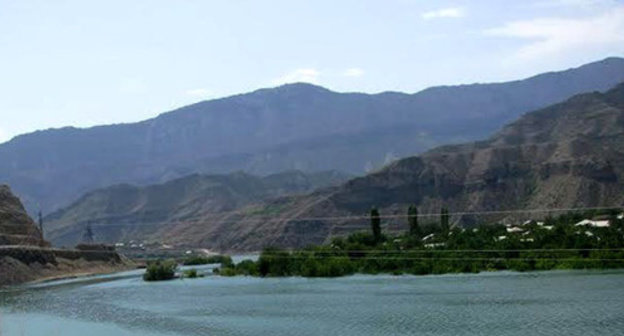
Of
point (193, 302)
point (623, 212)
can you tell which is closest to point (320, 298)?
point (193, 302)

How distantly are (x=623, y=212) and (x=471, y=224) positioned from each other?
70.6 metres

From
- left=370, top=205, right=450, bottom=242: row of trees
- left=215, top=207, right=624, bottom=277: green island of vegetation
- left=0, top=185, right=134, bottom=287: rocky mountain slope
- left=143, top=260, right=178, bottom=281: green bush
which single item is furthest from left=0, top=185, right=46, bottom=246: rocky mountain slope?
left=370, top=205, right=450, bottom=242: row of trees

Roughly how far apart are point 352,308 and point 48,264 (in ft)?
270

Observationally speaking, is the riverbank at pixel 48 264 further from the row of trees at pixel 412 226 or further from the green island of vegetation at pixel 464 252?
the row of trees at pixel 412 226

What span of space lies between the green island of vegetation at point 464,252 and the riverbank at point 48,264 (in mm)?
28292

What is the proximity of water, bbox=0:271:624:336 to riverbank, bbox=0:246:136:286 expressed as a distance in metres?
23.4

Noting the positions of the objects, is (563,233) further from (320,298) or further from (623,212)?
(320,298)

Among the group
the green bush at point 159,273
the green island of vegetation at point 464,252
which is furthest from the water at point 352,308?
the green bush at point 159,273

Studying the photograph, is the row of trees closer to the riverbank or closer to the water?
the water

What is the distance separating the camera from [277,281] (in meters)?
99.4

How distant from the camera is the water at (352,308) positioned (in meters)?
51.0

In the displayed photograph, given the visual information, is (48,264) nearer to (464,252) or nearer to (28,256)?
(28,256)

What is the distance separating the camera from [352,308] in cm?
6341

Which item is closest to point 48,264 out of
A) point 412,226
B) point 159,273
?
point 159,273
